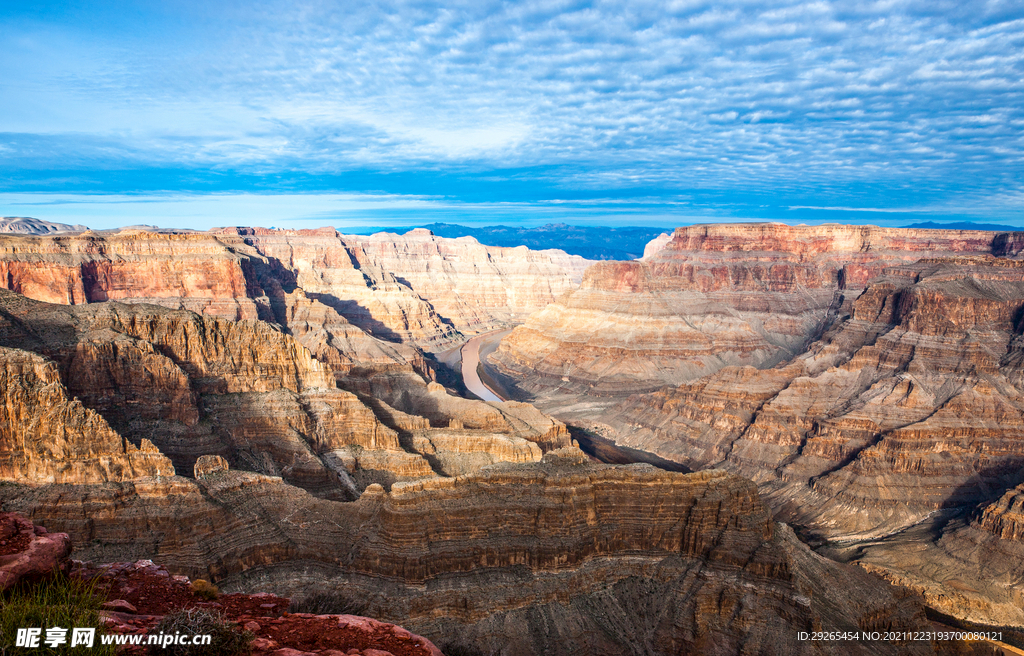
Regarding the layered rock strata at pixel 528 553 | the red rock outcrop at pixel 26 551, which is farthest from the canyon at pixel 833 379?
the red rock outcrop at pixel 26 551

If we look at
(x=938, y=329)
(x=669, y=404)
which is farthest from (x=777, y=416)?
(x=938, y=329)

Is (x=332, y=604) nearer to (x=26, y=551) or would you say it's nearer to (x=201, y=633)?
(x=26, y=551)

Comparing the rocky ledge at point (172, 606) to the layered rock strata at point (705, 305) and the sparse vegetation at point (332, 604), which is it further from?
the layered rock strata at point (705, 305)

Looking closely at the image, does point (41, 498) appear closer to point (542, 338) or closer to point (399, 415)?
point (399, 415)

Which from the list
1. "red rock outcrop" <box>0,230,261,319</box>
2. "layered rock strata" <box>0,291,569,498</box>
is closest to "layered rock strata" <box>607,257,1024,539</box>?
"layered rock strata" <box>0,291,569,498</box>

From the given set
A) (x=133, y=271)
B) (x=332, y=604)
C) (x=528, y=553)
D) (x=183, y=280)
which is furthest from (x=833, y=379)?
(x=133, y=271)

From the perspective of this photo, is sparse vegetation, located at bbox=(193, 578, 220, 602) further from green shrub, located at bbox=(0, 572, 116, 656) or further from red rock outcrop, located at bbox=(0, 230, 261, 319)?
red rock outcrop, located at bbox=(0, 230, 261, 319)
